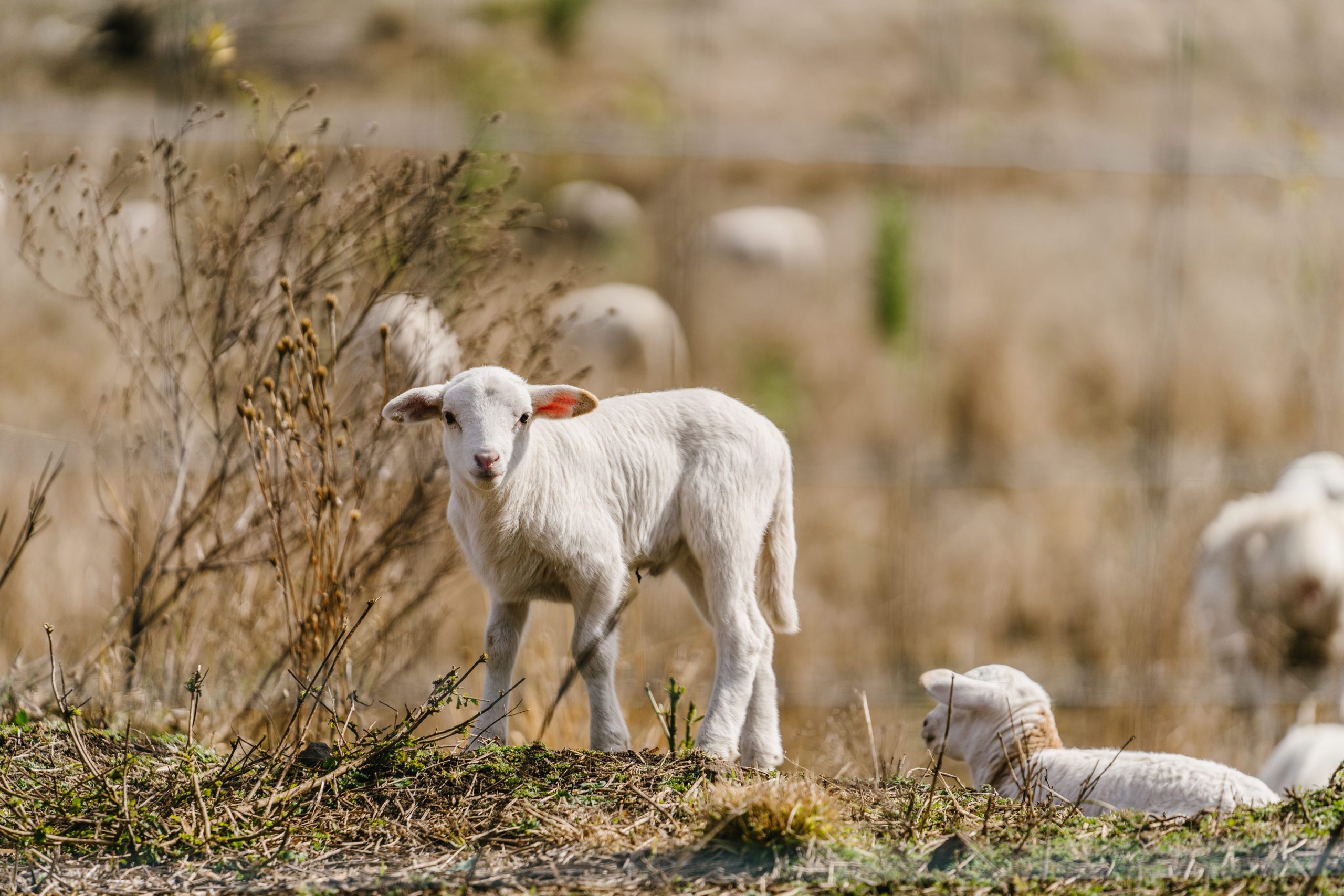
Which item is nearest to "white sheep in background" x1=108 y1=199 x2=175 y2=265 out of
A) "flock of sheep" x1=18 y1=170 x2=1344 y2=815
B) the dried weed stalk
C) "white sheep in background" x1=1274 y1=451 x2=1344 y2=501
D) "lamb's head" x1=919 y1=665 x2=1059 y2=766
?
the dried weed stalk

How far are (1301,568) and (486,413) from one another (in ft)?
18.3

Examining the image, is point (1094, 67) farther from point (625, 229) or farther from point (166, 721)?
point (166, 721)

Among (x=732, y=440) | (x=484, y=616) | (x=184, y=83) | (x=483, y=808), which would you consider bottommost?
(x=484, y=616)

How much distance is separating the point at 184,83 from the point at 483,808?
480 centimetres

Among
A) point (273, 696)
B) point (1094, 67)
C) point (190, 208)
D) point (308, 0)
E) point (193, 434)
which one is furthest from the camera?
point (1094, 67)

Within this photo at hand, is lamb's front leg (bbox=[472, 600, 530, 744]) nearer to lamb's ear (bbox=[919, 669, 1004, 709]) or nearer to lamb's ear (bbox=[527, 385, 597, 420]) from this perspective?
lamb's ear (bbox=[527, 385, 597, 420])

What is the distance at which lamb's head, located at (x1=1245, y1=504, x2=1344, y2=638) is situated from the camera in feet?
22.5

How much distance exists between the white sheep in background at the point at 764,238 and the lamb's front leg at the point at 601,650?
22.6ft

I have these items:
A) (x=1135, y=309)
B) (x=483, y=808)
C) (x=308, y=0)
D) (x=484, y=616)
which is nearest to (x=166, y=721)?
(x=483, y=808)

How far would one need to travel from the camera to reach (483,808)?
2992 millimetres

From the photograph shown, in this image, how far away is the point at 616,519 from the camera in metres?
3.31

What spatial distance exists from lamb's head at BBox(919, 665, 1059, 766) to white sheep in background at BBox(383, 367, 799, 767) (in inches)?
18.2

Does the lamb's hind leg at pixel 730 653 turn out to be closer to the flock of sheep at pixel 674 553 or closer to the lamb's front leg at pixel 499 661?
the flock of sheep at pixel 674 553

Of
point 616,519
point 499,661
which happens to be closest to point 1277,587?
point 616,519
